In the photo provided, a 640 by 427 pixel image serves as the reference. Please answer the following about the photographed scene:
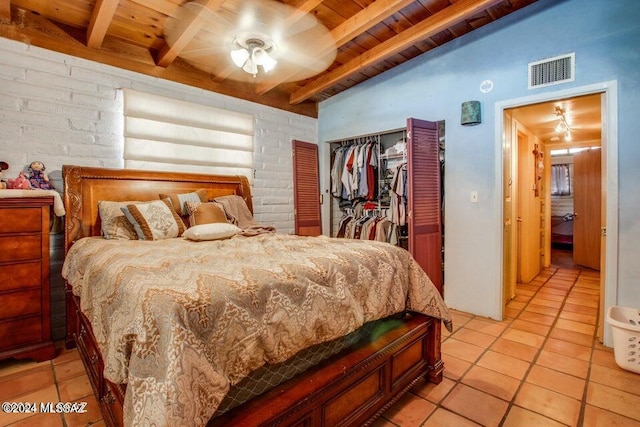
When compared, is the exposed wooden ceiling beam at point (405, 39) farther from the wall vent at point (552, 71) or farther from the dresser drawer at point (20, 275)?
the dresser drawer at point (20, 275)

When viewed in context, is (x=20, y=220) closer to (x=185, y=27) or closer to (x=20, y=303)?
(x=20, y=303)

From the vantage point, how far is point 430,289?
6.24 ft

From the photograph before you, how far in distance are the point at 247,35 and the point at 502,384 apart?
291 centimetres

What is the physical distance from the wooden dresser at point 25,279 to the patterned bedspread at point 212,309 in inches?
25.8

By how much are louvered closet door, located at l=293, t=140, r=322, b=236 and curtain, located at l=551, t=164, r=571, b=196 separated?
21.1ft

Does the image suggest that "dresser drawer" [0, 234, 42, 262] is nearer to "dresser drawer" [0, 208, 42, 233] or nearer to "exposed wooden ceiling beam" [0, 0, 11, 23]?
"dresser drawer" [0, 208, 42, 233]

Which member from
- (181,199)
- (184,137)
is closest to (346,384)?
(181,199)

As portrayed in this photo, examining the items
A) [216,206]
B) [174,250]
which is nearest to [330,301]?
[174,250]

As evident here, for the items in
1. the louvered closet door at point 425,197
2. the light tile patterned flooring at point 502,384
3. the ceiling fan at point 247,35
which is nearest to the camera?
the light tile patterned flooring at point 502,384

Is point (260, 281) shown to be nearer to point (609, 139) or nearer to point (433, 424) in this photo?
point (433, 424)

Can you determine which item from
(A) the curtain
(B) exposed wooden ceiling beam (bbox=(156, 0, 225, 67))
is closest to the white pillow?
(B) exposed wooden ceiling beam (bbox=(156, 0, 225, 67))

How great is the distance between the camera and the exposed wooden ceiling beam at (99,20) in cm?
221

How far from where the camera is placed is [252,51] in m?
2.45

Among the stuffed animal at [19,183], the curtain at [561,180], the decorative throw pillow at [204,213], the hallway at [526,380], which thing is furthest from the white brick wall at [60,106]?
the curtain at [561,180]
